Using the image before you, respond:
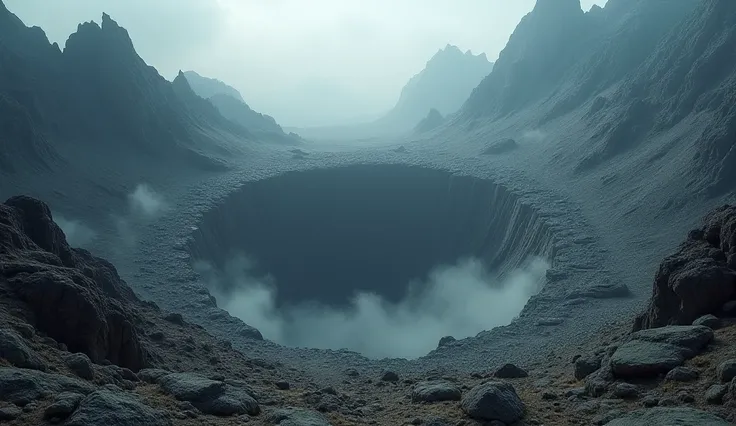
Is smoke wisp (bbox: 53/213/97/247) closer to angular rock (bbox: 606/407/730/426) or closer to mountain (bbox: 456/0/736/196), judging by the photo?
angular rock (bbox: 606/407/730/426)

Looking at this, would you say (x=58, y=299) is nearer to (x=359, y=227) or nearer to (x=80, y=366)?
(x=80, y=366)

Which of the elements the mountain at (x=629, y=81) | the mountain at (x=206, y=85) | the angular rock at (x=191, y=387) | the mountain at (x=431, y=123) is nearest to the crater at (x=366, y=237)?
the mountain at (x=629, y=81)

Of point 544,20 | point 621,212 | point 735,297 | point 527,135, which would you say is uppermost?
point 544,20

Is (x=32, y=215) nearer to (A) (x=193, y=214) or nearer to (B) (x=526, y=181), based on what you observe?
(A) (x=193, y=214)

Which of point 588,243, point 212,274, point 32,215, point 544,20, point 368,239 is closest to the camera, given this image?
point 32,215

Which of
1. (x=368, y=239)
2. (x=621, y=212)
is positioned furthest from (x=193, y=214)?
(x=621, y=212)

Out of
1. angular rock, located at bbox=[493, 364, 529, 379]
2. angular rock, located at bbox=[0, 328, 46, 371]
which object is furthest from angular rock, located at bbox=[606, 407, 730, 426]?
angular rock, located at bbox=[0, 328, 46, 371]
